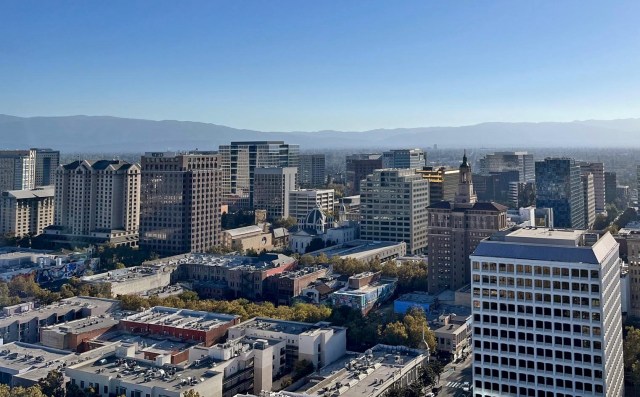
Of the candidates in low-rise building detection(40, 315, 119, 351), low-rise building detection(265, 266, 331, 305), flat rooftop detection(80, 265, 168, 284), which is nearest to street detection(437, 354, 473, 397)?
low-rise building detection(265, 266, 331, 305)

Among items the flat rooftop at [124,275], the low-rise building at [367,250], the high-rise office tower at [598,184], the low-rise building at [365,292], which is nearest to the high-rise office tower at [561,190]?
the high-rise office tower at [598,184]

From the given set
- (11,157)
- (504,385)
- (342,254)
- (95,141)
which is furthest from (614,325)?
(11,157)

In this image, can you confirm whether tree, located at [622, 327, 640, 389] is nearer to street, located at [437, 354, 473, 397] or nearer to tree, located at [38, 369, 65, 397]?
street, located at [437, 354, 473, 397]

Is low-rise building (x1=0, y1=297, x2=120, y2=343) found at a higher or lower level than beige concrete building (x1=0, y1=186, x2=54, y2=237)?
lower

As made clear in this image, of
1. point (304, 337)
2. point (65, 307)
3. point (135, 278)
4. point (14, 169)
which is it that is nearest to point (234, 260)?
point (135, 278)

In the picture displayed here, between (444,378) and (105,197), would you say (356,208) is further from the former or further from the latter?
(444,378)
